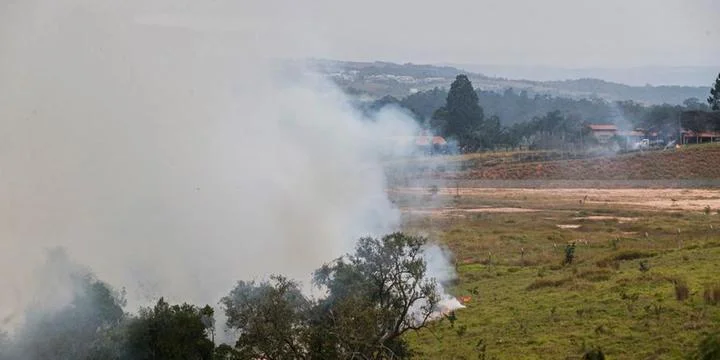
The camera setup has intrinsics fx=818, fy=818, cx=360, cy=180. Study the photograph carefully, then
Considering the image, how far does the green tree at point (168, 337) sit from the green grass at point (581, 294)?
811cm

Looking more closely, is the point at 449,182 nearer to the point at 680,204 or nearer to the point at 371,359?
the point at 680,204

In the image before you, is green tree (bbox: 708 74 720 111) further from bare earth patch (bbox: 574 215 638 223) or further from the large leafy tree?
the large leafy tree

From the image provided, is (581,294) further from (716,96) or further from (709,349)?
(716,96)

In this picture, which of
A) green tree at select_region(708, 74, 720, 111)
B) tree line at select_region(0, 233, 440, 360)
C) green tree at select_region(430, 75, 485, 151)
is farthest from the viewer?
green tree at select_region(430, 75, 485, 151)

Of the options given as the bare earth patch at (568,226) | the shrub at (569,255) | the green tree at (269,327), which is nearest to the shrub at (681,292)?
the shrub at (569,255)

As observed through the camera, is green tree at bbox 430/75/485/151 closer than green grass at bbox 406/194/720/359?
No

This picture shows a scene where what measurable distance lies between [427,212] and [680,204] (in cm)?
2171

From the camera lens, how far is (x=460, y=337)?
2897cm

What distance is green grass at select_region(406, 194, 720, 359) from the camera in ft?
86.1

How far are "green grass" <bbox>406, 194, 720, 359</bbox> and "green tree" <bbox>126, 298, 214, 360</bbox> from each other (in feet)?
26.6

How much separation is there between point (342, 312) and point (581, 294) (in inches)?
582

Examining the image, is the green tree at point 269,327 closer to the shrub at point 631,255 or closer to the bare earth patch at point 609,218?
the shrub at point 631,255

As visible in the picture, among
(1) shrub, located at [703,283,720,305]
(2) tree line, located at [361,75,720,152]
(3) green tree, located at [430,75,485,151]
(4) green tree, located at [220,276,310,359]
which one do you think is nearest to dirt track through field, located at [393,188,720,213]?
(2) tree line, located at [361,75,720,152]

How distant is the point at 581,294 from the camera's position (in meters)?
33.0
